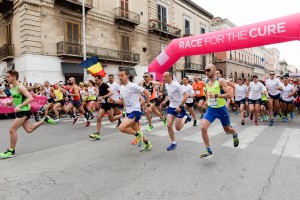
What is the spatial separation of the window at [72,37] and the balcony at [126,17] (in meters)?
4.48

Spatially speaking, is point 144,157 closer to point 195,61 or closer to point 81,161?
point 81,161

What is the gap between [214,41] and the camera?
9.85m

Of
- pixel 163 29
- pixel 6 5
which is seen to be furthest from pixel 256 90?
pixel 163 29

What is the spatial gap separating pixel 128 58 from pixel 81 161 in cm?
2054

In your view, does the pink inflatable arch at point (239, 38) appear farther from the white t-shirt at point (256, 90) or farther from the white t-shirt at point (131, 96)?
the white t-shirt at point (131, 96)

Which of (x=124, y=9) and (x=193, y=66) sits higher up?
(x=124, y=9)

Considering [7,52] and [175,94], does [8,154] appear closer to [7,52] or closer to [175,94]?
[175,94]

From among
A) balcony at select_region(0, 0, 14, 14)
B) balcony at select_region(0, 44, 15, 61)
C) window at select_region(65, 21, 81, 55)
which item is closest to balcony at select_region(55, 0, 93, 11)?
window at select_region(65, 21, 81, 55)

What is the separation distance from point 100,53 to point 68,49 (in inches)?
128

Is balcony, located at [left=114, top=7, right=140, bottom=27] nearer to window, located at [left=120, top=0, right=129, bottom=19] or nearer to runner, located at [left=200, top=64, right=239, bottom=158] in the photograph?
window, located at [left=120, top=0, right=129, bottom=19]

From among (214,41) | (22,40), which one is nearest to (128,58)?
(22,40)

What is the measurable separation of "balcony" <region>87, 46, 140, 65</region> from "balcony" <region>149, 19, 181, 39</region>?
420 centimetres

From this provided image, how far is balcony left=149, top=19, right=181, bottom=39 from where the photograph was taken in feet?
89.1

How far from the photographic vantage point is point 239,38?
9227 mm
